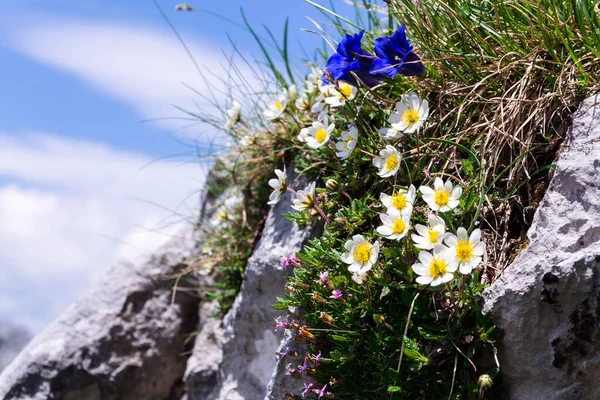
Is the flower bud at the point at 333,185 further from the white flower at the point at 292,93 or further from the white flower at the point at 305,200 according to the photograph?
the white flower at the point at 292,93

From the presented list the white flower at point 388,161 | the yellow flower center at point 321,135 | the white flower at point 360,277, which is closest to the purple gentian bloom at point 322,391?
the white flower at point 360,277

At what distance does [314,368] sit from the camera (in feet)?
8.06

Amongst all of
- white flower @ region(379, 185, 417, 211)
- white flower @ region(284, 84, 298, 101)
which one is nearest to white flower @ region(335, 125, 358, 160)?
white flower @ region(379, 185, 417, 211)

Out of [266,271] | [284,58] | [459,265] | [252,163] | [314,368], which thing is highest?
[284,58]

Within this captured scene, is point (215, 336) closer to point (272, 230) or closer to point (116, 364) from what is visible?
point (116, 364)

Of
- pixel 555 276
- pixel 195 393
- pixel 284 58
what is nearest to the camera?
pixel 555 276

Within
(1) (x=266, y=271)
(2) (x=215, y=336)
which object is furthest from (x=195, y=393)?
(1) (x=266, y=271)

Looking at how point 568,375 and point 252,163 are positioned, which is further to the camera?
point 252,163

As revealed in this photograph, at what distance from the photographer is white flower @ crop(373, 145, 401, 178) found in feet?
8.14

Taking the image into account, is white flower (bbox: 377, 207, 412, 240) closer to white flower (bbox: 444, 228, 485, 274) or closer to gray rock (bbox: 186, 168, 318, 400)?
white flower (bbox: 444, 228, 485, 274)

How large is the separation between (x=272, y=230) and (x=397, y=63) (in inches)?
47.1

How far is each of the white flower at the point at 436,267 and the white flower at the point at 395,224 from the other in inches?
4.8

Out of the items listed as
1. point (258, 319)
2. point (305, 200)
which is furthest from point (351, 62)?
point (258, 319)

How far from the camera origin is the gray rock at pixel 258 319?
3.37 m
